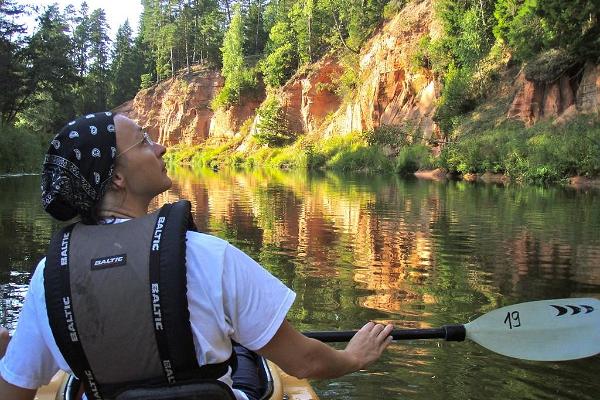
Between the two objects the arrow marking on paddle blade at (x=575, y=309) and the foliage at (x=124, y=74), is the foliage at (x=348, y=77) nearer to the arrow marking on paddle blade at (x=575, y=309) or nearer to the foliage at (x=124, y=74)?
the foliage at (x=124, y=74)

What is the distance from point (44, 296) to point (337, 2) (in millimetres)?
53006

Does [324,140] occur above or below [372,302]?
above

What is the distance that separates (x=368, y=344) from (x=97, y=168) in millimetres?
1119

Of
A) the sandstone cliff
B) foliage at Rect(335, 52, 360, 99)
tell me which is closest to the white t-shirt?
the sandstone cliff

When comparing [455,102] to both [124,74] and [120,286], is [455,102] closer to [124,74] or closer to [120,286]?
[120,286]

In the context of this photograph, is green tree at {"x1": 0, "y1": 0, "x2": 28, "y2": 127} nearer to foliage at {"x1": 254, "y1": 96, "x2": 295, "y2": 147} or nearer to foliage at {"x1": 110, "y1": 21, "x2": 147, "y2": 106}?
foliage at {"x1": 254, "y1": 96, "x2": 295, "y2": 147}

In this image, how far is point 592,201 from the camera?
16172 millimetres

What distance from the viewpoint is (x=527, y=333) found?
2867 mm

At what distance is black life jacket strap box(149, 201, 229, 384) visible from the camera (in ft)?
5.23

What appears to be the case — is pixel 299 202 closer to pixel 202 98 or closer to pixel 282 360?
pixel 282 360

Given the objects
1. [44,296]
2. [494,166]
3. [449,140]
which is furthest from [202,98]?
[44,296]

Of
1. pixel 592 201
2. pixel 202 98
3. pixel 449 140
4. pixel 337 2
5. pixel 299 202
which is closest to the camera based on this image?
pixel 592 201

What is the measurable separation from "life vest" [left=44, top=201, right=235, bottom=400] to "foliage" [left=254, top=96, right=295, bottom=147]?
51695 millimetres

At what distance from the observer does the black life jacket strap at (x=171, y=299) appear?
5.23ft
